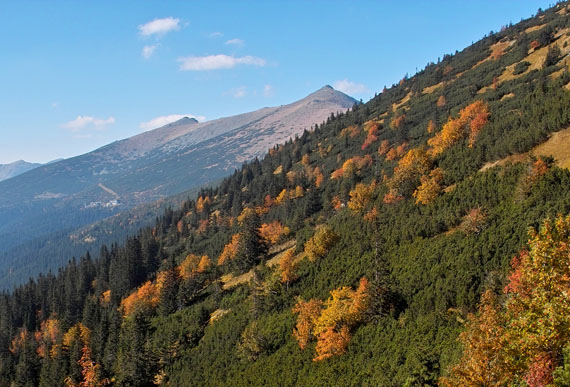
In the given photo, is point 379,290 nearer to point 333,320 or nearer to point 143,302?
point 333,320

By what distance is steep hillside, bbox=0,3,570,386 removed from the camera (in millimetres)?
27109

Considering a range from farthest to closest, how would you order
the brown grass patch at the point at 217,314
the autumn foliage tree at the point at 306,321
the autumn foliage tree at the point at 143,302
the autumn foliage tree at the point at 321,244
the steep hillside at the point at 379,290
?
the autumn foliage tree at the point at 143,302 < the autumn foliage tree at the point at 321,244 < the brown grass patch at the point at 217,314 < the autumn foliage tree at the point at 306,321 < the steep hillside at the point at 379,290

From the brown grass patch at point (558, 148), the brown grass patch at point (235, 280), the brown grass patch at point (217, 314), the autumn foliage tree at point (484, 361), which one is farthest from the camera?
the brown grass patch at point (235, 280)

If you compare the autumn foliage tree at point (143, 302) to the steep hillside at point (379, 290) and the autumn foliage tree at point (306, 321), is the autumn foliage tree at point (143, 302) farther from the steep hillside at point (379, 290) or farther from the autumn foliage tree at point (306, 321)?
the autumn foliage tree at point (306, 321)

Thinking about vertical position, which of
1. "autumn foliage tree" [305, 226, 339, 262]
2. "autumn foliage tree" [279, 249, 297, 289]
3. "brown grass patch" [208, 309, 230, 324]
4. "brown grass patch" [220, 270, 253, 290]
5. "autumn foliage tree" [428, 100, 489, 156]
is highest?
"autumn foliage tree" [428, 100, 489, 156]

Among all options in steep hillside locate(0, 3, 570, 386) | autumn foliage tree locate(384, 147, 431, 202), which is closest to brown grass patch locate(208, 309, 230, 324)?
steep hillside locate(0, 3, 570, 386)

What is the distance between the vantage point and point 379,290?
62.2 meters

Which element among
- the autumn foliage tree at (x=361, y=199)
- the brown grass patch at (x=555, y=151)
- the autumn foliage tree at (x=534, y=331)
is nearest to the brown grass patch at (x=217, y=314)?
the autumn foliage tree at (x=361, y=199)

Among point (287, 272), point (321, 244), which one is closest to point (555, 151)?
point (321, 244)

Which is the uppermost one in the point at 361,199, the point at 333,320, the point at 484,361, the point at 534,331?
the point at 534,331

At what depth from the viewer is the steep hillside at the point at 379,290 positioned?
88.9 ft

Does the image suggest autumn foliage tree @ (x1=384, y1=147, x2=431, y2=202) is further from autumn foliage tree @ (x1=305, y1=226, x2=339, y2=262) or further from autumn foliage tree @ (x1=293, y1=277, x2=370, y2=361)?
autumn foliage tree @ (x1=293, y1=277, x2=370, y2=361)

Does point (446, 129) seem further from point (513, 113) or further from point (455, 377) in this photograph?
point (455, 377)

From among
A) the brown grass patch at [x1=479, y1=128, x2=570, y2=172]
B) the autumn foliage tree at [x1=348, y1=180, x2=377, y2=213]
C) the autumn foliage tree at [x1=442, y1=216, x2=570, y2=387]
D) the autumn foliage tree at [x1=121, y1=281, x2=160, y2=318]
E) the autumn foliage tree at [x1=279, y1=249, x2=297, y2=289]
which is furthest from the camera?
the autumn foliage tree at [x1=121, y1=281, x2=160, y2=318]
